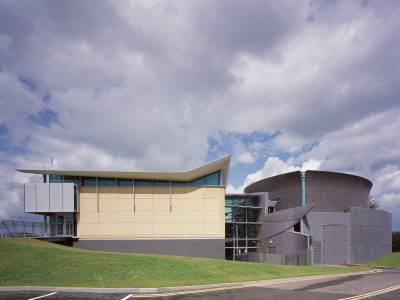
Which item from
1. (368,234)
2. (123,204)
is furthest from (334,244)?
(123,204)

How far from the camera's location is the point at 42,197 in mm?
30594

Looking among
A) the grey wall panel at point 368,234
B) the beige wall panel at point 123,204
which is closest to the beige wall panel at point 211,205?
the beige wall panel at point 123,204

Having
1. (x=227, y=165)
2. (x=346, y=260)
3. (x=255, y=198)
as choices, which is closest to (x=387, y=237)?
(x=346, y=260)

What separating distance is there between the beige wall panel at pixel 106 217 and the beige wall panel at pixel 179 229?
589 cm

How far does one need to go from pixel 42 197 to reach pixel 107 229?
262 inches

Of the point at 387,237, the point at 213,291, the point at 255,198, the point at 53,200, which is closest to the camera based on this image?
the point at 213,291

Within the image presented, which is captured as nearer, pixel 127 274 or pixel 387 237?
pixel 127 274

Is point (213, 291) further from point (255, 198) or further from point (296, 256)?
point (255, 198)

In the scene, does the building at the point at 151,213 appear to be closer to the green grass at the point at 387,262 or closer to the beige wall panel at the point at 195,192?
the beige wall panel at the point at 195,192

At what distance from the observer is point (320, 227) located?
124 feet

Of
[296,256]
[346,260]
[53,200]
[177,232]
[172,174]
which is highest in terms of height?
[172,174]

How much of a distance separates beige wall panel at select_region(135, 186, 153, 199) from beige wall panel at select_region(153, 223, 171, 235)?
2923 mm

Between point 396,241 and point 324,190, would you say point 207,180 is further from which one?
point 396,241

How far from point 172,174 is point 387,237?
109ft
